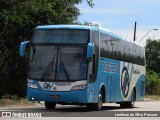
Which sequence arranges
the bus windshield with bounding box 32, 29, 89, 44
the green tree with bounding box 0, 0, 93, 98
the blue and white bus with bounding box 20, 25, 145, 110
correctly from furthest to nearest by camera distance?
the green tree with bounding box 0, 0, 93, 98
the bus windshield with bounding box 32, 29, 89, 44
the blue and white bus with bounding box 20, 25, 145, 110

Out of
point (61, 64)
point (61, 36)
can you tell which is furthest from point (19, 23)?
point (61, 64)

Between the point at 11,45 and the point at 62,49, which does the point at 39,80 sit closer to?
the point at 62,49

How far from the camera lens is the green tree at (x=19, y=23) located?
103ft

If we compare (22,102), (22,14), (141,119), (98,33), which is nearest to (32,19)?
(22,14)

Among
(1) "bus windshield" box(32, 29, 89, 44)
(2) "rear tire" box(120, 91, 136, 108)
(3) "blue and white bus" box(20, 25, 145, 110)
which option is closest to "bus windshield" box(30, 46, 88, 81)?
(3) "blue and white bus" box(20, 25, 145, 110)

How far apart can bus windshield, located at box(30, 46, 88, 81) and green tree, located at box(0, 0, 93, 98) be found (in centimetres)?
839

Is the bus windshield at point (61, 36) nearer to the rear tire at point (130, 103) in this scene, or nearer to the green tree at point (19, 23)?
the green tree at point (19, 23)

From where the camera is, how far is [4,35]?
33281 millimetres

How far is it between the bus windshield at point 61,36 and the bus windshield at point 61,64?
33 centimetres

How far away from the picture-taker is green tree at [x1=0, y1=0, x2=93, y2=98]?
31.5 m

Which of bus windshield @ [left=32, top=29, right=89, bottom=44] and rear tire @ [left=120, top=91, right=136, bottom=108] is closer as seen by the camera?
bus windshield @ [left=32, top=29, right=89, bottom=44]

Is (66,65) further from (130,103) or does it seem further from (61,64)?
(130,103)

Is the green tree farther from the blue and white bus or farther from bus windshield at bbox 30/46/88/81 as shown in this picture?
bus windshield at bbox 30/46/88/81

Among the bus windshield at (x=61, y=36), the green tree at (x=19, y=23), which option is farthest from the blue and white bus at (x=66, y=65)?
the green tree at (x=19, y=23)
